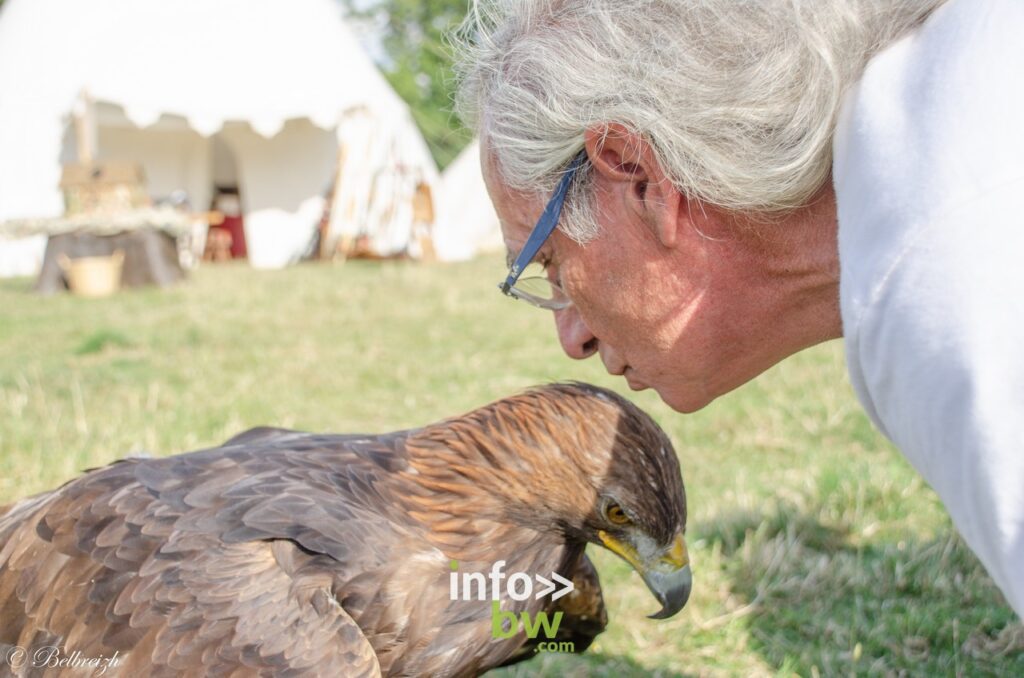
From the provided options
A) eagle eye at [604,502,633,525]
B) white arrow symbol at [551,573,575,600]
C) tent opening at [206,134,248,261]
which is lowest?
tent opening at [206,134,248,261]

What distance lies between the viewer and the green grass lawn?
3625 millimetres

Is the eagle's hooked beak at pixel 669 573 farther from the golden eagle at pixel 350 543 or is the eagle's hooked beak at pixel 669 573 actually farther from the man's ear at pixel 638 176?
the man's ear at pixel 638 176

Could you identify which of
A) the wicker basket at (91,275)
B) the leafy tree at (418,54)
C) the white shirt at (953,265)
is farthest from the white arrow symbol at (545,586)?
the leafy tree at (418,54)

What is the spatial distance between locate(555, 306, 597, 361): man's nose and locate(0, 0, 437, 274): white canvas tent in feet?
58.1

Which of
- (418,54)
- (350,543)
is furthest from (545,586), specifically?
(418,54)

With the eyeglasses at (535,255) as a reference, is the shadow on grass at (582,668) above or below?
below

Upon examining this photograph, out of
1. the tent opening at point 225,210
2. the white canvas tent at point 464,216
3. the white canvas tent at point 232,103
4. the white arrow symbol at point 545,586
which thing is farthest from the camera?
the tent opening at point 225,210

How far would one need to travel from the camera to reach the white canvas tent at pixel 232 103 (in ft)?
63.1

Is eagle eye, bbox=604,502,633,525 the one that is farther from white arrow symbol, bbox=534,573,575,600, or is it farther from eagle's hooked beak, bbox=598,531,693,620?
white arrow symbol, bbox=534,573,575,600

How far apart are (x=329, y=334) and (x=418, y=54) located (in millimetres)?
38007

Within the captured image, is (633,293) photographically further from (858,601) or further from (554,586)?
(858,601)

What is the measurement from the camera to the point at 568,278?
8.05 ft

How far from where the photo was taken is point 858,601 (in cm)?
385

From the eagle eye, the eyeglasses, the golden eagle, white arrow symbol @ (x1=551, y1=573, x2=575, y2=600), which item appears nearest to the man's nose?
the eyeglasses
